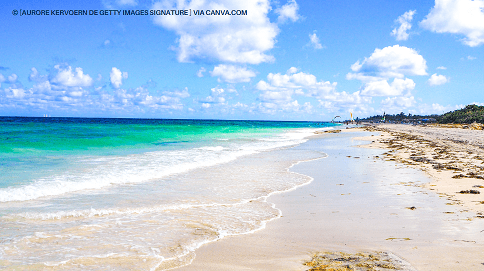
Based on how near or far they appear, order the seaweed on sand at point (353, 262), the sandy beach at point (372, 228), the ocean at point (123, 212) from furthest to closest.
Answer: the ocean at point (123, 212)
the sandy beach at point (372, 228)
the seaweed on sand at point (353, 262)

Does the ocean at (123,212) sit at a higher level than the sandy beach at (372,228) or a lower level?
lower

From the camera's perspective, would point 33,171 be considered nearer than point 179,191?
No

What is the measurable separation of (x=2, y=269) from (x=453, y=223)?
6.68 metres

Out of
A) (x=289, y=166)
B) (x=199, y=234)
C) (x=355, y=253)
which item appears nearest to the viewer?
(x=355, y=253)

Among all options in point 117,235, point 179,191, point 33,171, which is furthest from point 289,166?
point 33,171

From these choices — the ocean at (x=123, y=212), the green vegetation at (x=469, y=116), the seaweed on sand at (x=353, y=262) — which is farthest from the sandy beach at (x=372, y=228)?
the green vegetation at (x=469, y=116)

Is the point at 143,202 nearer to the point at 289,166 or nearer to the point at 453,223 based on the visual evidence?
the point at 453,223

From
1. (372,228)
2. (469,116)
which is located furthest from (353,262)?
(469,116)

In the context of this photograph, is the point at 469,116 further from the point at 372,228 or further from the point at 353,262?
the point at 353,262

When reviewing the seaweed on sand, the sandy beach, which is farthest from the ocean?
the seaweed on sand

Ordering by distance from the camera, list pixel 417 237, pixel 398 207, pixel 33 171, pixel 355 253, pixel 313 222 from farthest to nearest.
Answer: pixel 33 171, pixel 398 207, pixel 313 222, pixel 417 237, pixel 355 253

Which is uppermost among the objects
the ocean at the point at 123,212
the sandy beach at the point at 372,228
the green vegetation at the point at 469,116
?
the green vegetation at the point at 469,116

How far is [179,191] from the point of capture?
751 centimetres

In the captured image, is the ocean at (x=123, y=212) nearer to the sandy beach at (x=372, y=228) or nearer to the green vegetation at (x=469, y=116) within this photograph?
the sandy beach at (x=372, y=228)
